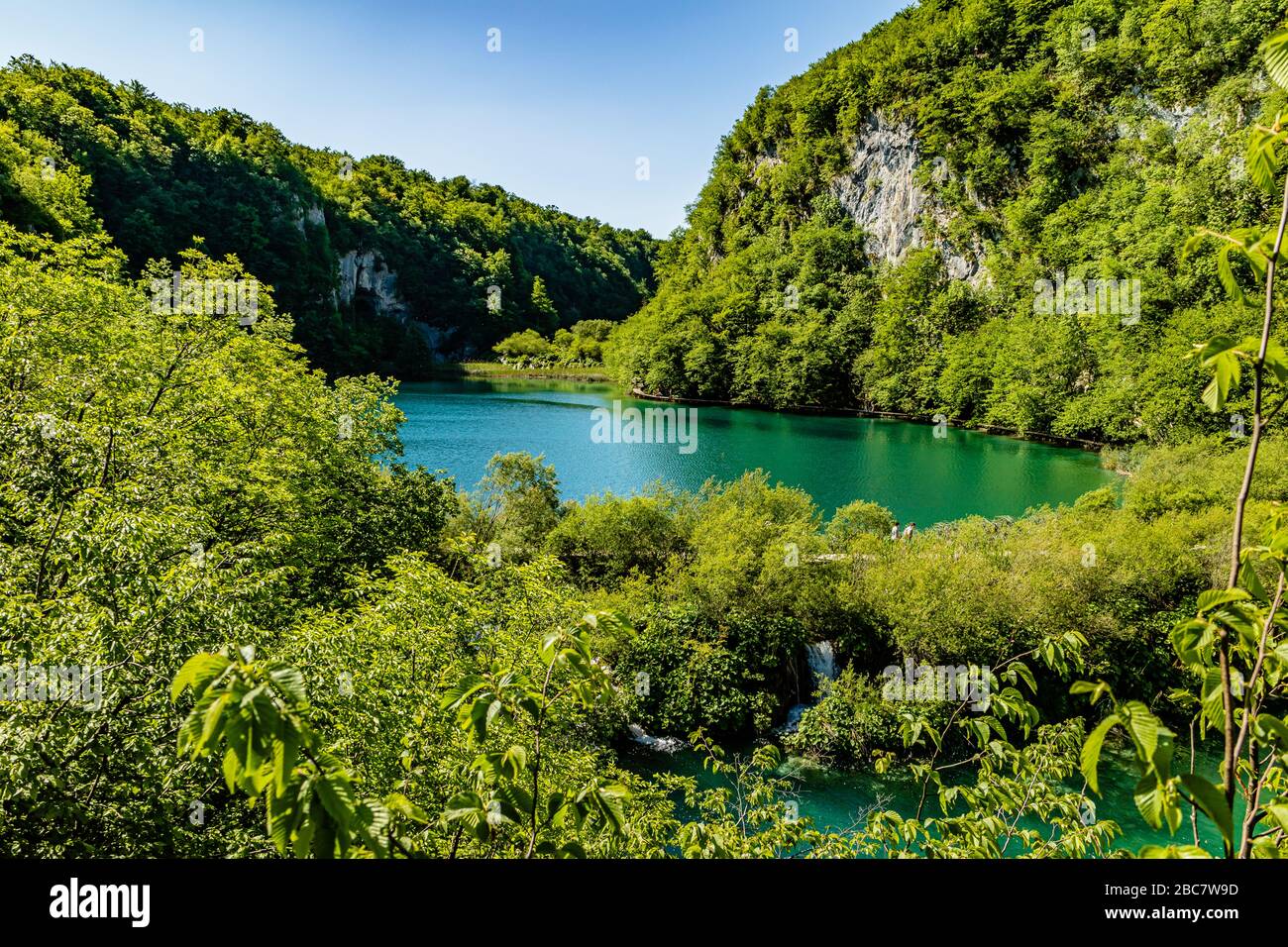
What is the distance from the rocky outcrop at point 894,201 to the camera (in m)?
73.1

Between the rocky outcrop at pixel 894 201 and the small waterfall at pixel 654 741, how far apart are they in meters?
68.1

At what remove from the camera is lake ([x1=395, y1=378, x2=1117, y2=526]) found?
110 feet

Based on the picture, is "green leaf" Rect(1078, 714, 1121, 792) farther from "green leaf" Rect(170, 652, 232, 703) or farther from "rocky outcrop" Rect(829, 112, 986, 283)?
"rocky outcrop" Rect(829, 112, 986, 283)

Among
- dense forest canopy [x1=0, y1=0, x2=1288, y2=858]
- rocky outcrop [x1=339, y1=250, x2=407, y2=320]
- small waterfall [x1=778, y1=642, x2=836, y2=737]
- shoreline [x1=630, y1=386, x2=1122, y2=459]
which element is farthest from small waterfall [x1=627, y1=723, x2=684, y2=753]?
rocky outcrop [x1=339, y1=250, x2=407, y2=320]

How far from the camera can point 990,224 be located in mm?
69812

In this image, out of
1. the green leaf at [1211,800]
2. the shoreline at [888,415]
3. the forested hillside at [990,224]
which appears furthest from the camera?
the forested hillside at [990,224]

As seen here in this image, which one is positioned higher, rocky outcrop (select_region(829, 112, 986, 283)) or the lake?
rocky outcrop (select_region(829, 112, 986, 283))

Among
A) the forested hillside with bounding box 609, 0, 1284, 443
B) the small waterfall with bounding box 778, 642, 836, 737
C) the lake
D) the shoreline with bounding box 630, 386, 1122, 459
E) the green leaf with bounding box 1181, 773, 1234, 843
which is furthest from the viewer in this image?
the forested hillside with bounding box 609, 0, 1284, 443

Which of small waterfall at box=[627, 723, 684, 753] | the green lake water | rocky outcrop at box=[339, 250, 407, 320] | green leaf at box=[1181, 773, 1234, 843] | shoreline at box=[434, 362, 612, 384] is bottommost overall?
small waterfall at box=[627, 723, 684, 753]

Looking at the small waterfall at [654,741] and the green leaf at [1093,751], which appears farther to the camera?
the small waterfall at [654,741]

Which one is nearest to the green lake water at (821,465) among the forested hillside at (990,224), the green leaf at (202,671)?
the forested hillside at (990,224)

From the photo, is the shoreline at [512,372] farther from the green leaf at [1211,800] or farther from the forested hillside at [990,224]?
the green leaf at [1211,800]

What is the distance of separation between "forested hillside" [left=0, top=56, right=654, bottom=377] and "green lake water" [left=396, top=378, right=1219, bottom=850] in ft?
72.2
